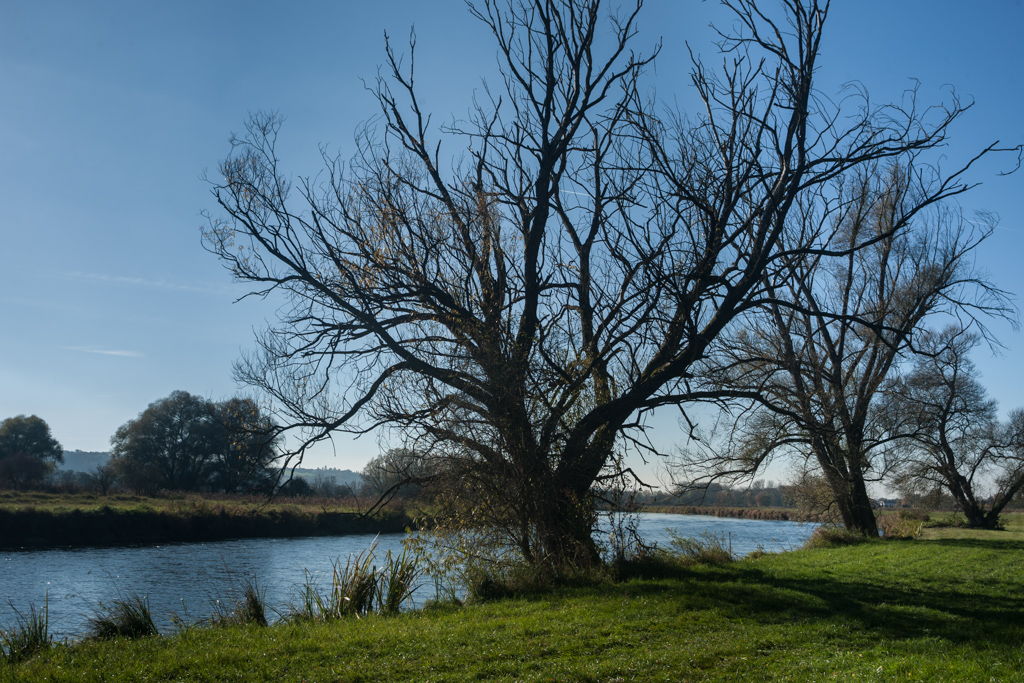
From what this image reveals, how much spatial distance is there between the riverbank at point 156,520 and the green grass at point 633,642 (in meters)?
12.3

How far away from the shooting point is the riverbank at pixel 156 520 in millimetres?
22375

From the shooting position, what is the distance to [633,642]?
19.4 ft

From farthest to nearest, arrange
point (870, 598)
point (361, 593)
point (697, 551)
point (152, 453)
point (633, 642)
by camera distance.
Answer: point (152, 453), point (697, 551), point (361, 593), point (870, 598), point (633, 642)

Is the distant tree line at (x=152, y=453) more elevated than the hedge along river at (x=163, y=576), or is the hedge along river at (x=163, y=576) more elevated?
the distant tree line at (x=152, y=453)

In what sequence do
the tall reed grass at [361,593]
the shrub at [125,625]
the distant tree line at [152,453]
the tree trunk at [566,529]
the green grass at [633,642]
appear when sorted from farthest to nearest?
the distant tree line at [152,453], the tree trunk at [566,529], the tall reed grass at [361,593], the shrub at [125,625], the green grass at [633,642]

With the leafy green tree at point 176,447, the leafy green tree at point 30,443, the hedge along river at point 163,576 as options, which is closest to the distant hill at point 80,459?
the leafy green tree at point 30,443

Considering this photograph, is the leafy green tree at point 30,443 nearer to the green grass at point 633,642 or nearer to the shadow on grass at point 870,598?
the green grass at point 633,642

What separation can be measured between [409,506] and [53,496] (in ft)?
83.0

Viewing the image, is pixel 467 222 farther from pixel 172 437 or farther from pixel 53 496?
pixel 172 437

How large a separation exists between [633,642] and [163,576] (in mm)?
15278

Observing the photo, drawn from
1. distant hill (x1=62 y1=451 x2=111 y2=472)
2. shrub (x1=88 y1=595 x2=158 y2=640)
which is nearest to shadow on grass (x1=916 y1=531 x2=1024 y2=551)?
shrub (x1=88 y1=595 x2=158 y2=640)

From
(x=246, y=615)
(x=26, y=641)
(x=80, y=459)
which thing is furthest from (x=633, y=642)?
(x=80, y=459)

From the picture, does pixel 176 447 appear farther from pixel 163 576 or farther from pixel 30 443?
pixel 163 576

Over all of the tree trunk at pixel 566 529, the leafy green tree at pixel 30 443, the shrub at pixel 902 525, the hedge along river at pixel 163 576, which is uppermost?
the leafy green tree at pixel 30 443
